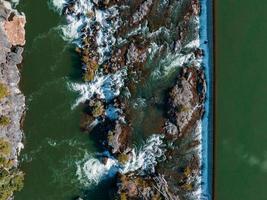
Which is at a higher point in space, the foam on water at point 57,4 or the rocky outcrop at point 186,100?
the foam on water at point 57,4

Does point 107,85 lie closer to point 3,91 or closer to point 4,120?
point 3,91

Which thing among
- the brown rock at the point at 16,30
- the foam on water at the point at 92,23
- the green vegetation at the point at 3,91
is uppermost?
the foam on water at the point at 92,23

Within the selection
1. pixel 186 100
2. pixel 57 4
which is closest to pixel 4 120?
pixel 57 4

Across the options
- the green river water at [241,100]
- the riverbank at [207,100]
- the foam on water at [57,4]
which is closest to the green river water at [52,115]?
the foam on water at [57,4]

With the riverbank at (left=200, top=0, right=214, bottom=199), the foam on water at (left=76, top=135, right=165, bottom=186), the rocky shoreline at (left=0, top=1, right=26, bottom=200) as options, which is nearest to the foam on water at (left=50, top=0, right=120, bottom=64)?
the rocky shoreline at (left=0, top=1, right=26, bottom=200)

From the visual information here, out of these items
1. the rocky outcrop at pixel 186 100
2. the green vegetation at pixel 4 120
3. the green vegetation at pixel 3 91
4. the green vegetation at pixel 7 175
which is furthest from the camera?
the rocky outcrop at pixel 186 100

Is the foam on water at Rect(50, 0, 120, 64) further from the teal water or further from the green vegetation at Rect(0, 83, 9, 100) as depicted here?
the green vegetation at Rect(0, 83, 9, 100)

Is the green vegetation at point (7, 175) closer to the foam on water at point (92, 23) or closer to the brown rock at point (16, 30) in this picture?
the brown rock at point (16, 30)
